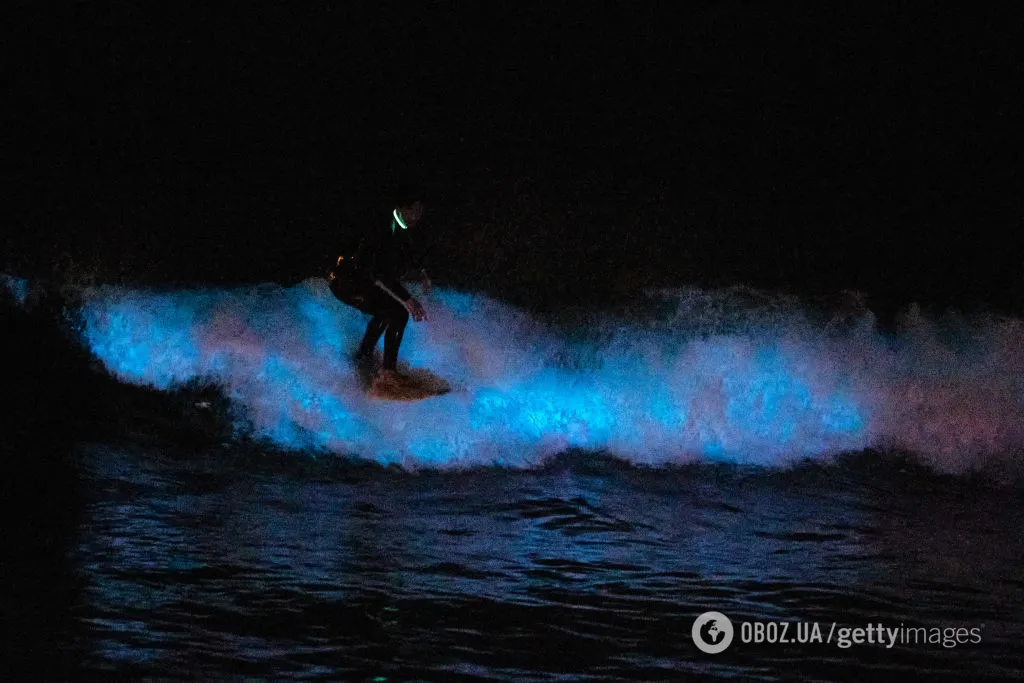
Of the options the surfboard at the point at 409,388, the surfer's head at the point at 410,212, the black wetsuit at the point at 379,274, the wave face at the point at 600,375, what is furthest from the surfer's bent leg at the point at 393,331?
the surfer's head at the point at 410,212

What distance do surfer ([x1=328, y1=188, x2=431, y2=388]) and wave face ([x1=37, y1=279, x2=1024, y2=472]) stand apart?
87 cm

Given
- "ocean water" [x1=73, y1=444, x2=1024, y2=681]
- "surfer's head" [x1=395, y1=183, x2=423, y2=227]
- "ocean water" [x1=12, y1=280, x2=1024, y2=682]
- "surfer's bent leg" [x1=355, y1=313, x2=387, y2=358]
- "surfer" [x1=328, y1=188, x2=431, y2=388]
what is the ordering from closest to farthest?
"ocean water" [x1=73, y1=444, x2=1024, y2=681] < "ocean water" [x1=12, y1=280, x2=1024, y2=682] < "surfer's head" [x1=395, y1=183, x2=423, y2=227] < "surfer" [x1=328, y1=188, x2=431, y2=388] < "surfer's bent leg" [x1=355, y1=313, x2=387, y2=358]

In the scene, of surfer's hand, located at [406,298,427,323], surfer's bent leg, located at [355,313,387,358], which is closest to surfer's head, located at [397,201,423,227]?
surfer's hand, located at [406,298,427,323]

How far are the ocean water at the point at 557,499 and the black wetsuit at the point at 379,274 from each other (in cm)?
85

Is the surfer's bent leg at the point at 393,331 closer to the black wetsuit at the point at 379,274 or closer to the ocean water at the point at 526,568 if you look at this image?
the black wetsuit at the point at 379,274

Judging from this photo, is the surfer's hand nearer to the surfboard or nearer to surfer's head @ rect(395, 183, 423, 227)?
surfer's head @ rect(395, 183, 423, 227)

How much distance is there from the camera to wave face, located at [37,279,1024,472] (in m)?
10.2

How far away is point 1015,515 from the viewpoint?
8328 millimetres

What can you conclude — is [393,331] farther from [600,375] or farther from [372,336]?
[600,375]

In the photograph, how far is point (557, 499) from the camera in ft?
28.2

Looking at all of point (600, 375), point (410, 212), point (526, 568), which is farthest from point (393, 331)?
point (526, 568)

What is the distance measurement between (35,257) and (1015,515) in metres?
10.6

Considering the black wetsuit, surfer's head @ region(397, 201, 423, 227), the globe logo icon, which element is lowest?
the globe logo icon

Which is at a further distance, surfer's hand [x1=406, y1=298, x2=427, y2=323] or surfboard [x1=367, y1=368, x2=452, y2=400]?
surfboard [x1=367, y1=368, x2=452, y2=400]
